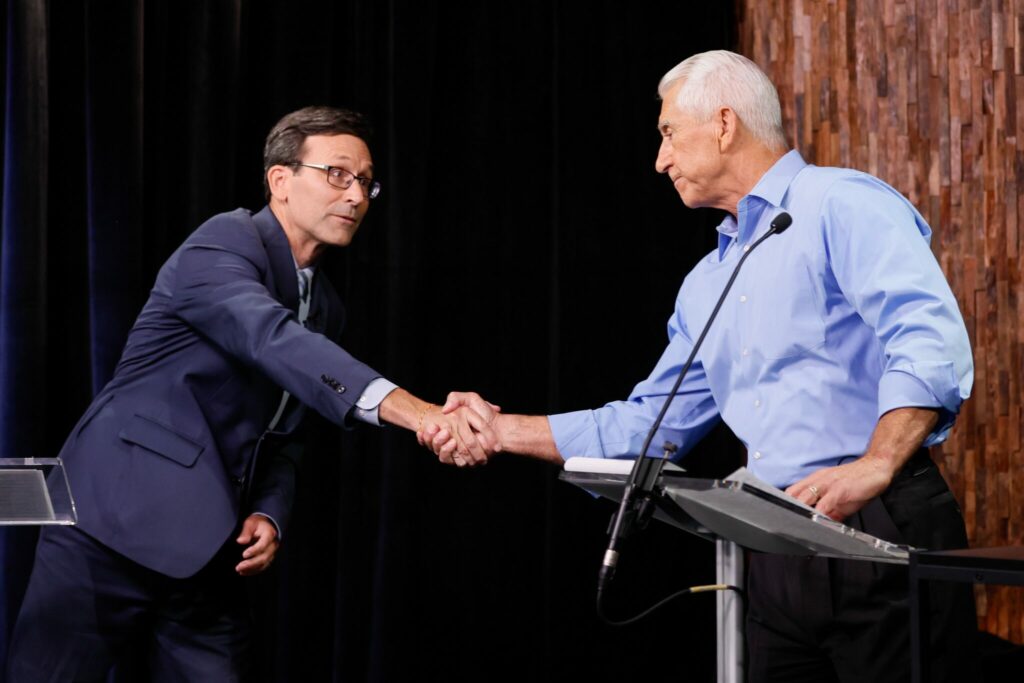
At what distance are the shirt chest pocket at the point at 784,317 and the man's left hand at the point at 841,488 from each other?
0.40m

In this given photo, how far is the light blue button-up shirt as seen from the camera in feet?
5.82

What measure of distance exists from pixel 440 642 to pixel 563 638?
43 centimetres

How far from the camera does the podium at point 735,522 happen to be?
1318 mm

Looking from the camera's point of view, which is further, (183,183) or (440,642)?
(440,642)

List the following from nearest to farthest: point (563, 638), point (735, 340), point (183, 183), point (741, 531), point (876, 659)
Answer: point (741, 531)
point (876, 659)
point (735, 340)
point (183, 183)
point (563, 638)

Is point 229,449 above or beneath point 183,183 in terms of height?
beneath

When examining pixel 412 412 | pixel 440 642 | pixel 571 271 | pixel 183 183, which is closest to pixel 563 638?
pixel 440 642

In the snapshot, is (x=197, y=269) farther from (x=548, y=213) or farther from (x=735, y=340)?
(x=548, y=213)

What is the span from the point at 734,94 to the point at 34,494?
4.96 feet

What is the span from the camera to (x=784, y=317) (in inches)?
80.4

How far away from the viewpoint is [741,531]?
4.96ft

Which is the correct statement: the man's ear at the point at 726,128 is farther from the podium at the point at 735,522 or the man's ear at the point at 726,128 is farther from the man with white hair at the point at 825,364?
the podium at the point at 735,522

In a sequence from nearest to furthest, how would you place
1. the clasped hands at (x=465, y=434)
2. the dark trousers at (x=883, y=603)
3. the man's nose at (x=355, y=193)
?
the dark trousers at (x=883, y=603) < the clasped hands at (x=465, y=434) < the man's nose at (x=355, y=193)

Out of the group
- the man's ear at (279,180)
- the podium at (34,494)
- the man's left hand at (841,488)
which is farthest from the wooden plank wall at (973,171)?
the podium at (34,494)
